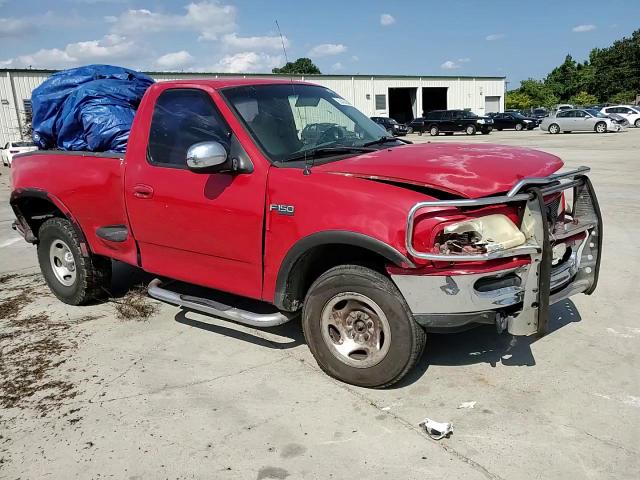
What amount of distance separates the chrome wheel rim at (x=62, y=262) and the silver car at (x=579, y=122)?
33942mm

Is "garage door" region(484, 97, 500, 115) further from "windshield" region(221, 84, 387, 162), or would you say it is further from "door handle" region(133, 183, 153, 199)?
"door handle" region(133, 183, 153, 199)

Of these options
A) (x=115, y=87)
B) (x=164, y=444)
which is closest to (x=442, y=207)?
(x=164, y=444)

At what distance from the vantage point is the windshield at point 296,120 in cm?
394

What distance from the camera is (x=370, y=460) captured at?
113 inches

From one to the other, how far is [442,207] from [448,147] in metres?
1.15

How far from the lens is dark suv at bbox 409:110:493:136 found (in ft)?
125

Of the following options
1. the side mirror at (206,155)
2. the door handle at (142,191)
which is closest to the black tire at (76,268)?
the door handle at (142,191)

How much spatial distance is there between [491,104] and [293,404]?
201 ft

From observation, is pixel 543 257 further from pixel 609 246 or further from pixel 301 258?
pixel 609 246

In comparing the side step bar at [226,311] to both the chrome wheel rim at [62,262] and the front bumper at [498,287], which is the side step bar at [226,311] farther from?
the chrome wheel rim at [62,262]

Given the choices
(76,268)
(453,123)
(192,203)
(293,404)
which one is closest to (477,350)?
(293,404)

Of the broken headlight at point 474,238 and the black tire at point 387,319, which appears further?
the black tire at point 387,319

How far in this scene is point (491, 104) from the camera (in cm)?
5975

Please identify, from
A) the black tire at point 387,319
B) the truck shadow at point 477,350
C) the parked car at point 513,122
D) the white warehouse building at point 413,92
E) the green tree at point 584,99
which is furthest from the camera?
the green tree at point 584,99
